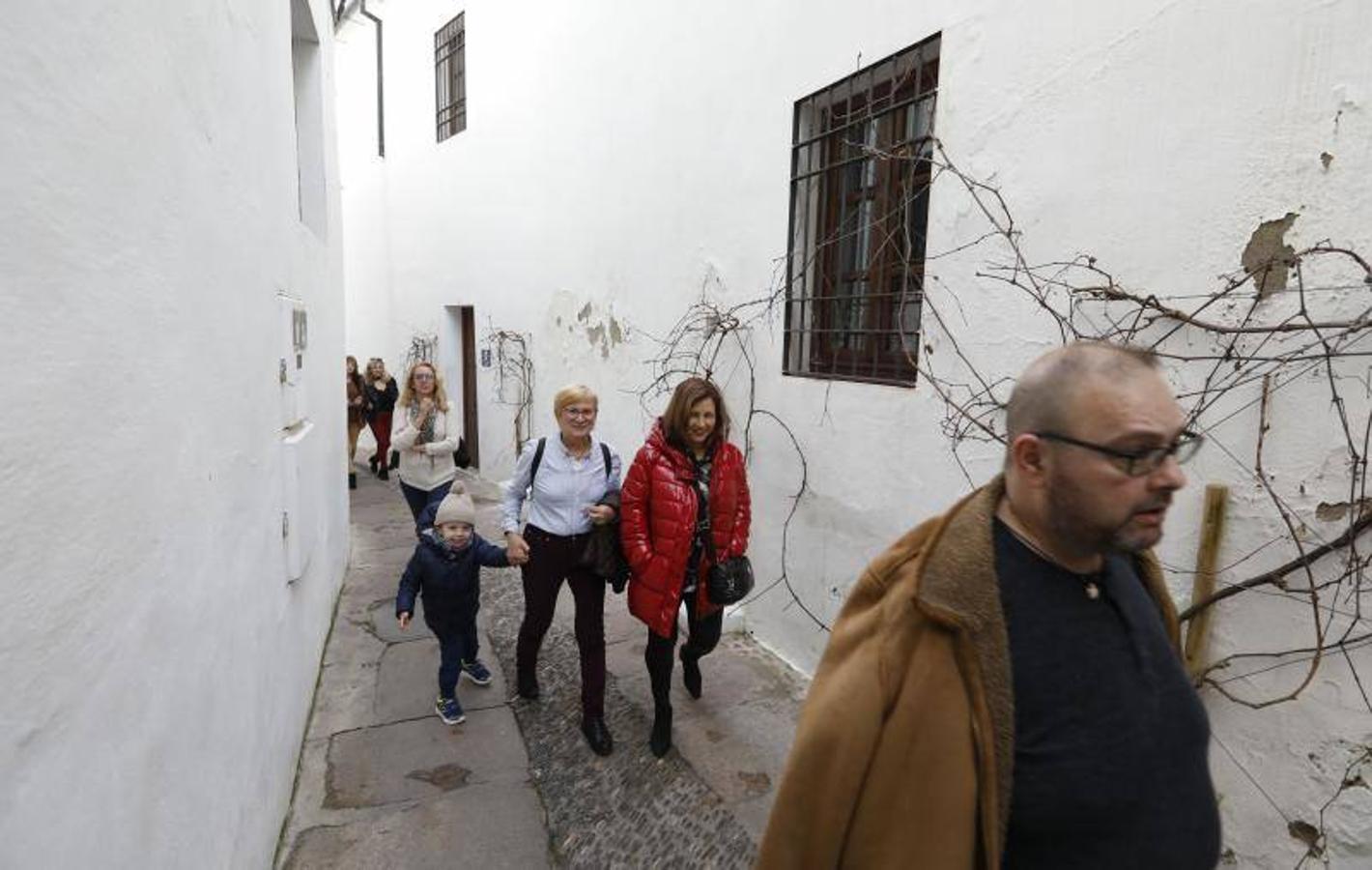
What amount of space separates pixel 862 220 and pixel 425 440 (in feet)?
10.6

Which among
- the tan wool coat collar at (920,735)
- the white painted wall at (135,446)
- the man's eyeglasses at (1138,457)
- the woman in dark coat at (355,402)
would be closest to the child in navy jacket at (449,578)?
the white painted wall at (135,446)

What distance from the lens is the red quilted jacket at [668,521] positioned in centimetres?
325

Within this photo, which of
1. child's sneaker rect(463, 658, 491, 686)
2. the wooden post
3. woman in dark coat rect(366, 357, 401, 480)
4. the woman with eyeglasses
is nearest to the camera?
the wooden post

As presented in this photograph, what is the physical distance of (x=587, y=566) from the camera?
11.3 feet

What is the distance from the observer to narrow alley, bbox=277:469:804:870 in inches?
111

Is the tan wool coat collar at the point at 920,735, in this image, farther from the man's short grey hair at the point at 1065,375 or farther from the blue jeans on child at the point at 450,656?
the blue jeans on child at the point at 450,656

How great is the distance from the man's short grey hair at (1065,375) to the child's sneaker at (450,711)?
10.6ft

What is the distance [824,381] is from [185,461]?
2969 mm

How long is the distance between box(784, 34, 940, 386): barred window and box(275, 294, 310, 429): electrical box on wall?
2.53 m

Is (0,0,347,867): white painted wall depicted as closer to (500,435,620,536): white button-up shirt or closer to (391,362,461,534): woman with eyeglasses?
(500,435,620,536): white button-up shirt

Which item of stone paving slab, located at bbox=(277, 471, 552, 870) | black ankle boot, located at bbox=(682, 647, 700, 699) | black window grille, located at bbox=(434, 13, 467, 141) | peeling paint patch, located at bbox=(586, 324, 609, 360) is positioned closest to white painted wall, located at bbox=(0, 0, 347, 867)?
stone paving slab, located at bbox=(277, 471, 552, 870)

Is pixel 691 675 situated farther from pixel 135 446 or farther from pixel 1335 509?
pixel 135 446

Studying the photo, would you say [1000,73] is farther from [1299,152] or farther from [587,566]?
[587,566]

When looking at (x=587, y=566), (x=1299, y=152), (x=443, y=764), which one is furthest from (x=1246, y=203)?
(x=443, y=764)
